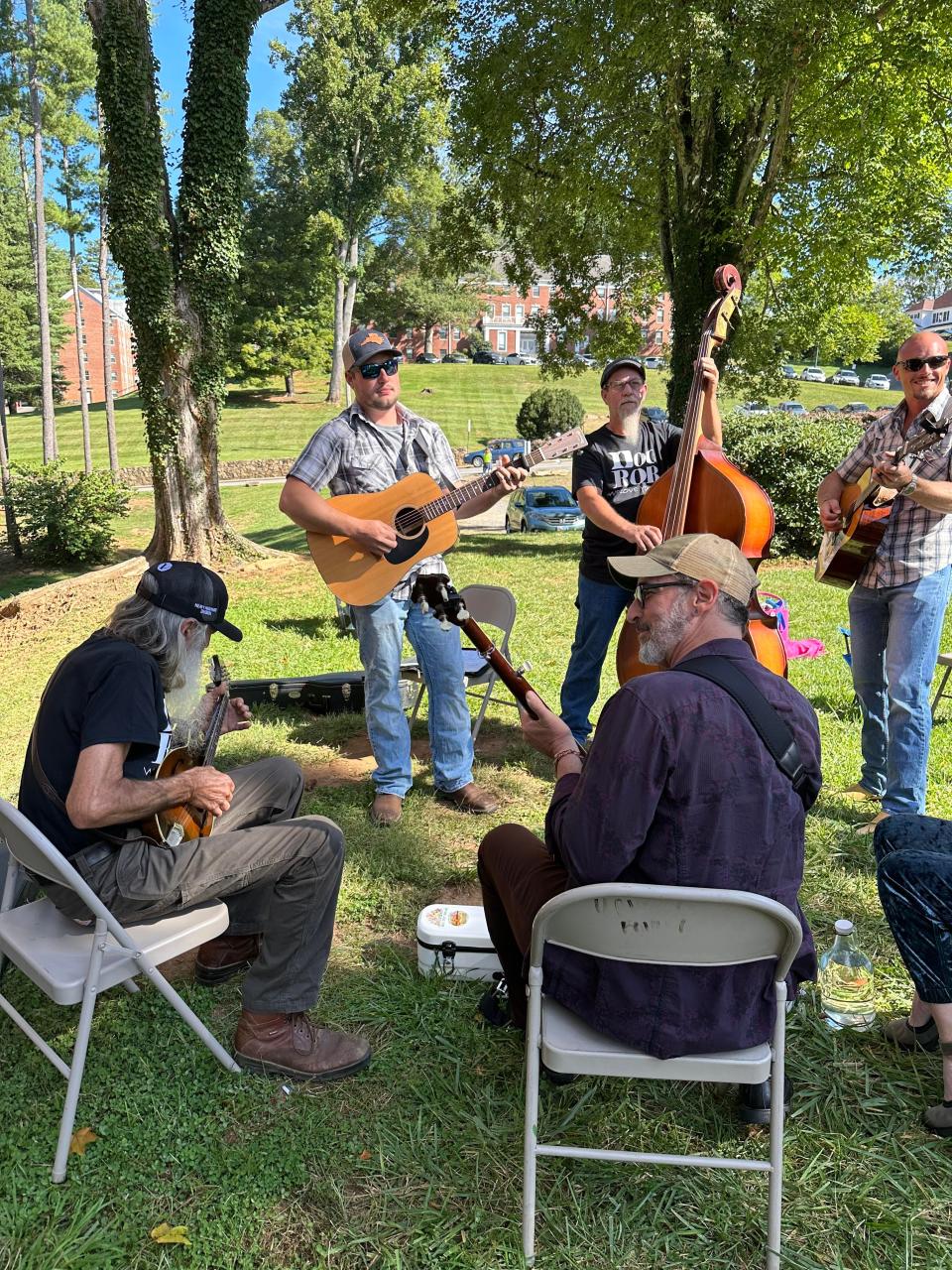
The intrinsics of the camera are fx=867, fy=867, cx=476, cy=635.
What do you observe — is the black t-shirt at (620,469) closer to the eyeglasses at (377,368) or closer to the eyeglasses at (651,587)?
the eyeglasses at (377,368)

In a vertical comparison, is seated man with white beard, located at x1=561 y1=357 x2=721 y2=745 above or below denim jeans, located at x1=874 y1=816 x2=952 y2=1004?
above

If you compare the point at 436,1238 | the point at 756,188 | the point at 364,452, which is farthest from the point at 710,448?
the point at 756,188

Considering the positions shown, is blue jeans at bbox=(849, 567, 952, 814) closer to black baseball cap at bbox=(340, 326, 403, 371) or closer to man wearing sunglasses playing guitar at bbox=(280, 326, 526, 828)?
man wearing sunglasses playing guitar at bbox=(280, 326, 526, 828)

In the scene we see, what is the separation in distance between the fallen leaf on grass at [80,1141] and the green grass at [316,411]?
28653mm

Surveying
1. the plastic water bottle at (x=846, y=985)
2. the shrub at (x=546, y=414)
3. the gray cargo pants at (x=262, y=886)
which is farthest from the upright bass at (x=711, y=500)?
the shrub at (x=546, y=414)

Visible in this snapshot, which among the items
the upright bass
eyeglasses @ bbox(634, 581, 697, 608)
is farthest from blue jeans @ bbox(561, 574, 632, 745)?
eyeglasses @ bbox(634, 581, 697, 608)

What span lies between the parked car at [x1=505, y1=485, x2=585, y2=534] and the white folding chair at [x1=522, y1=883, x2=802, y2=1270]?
15.1m

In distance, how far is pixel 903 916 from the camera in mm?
2459

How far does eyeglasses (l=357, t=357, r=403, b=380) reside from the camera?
4176mm

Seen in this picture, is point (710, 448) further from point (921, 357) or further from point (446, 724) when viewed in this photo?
point (446, 724)

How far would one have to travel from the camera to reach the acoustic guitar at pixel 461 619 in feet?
9.35

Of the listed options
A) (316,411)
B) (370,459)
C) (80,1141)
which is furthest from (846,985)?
(316,411)

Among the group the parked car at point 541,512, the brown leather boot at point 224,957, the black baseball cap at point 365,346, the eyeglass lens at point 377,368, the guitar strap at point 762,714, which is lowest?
the brown leather boot at point 224,957

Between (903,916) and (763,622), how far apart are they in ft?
5.42
